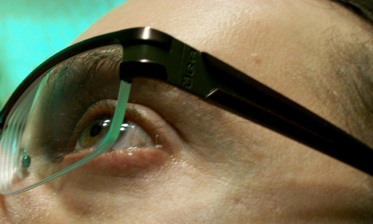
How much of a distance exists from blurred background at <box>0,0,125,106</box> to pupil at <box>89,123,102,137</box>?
1.12 m

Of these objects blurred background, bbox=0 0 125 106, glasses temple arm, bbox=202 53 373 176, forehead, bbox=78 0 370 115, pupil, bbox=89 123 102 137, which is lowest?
blurred background, bbox=0 0 125 106

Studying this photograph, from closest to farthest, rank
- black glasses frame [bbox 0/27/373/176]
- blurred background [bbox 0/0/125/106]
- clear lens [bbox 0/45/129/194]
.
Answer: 1. black glasses frame [bbox 0/27/373/176]
2. clear lens [bbox 0/45/129/194]
3. blurred background [bbox 0/0/125/106]

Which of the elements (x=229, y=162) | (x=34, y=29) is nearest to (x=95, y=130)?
(x=229, y=162)

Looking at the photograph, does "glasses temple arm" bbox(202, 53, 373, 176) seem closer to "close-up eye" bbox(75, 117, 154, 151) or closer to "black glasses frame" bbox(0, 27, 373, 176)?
"black glasses frame" bbox(0, 27, 373, 176)

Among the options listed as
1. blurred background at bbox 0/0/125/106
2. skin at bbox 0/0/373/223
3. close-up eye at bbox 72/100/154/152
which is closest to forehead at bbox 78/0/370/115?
skin at bbox 0/0/373/223

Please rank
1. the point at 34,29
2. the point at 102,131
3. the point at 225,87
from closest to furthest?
the point at 225,87 < the point at 102,131 < the point at 34,29

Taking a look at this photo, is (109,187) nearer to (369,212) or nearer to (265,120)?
(265,120)

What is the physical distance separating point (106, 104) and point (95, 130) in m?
0.05

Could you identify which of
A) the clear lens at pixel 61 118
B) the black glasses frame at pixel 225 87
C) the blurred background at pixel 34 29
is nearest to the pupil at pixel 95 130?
the clear lens at pixel 61 118

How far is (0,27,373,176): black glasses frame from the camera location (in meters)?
0.52

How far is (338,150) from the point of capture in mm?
563

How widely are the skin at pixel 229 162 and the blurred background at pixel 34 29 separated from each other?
1.17m

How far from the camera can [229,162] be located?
0.57 m

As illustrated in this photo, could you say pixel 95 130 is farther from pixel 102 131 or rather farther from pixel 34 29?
pixel 34 29
